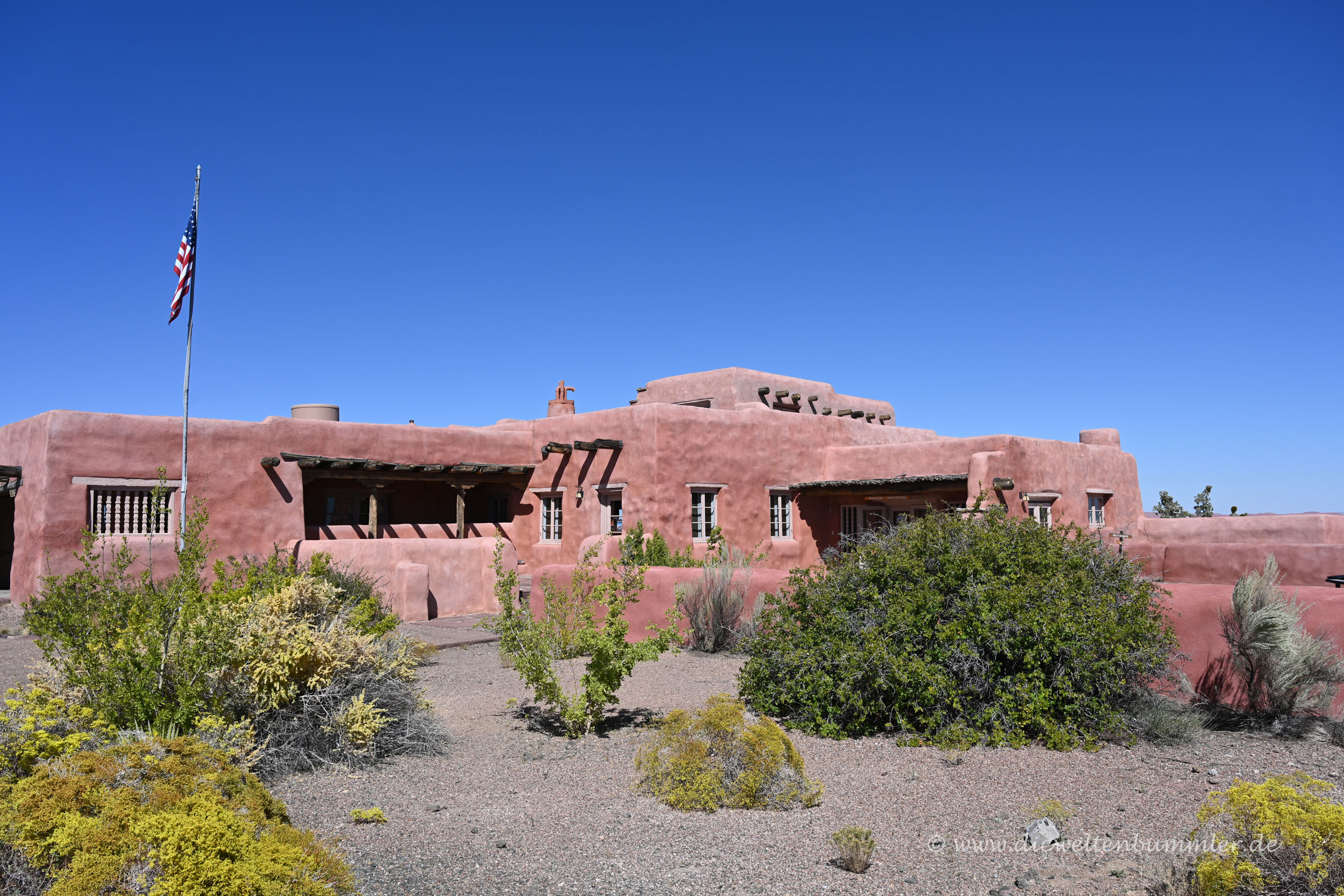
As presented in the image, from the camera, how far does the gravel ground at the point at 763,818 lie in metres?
4.22

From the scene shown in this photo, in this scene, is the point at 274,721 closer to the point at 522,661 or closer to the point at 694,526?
the point at 522,661

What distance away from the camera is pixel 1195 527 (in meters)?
19.6

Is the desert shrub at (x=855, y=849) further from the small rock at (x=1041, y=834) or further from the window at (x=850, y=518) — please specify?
the window at (x=850, y=518)

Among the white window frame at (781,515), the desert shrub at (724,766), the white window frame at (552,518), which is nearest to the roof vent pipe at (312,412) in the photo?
the white window frame at (552,518)

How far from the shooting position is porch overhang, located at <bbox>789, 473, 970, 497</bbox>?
664 inches

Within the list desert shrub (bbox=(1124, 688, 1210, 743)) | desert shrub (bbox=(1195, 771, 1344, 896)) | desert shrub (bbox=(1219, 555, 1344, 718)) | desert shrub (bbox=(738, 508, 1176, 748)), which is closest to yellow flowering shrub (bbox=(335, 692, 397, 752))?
desert shrub (bbox=(738, 508, 1176, 748))

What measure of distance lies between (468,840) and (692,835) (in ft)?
3.90

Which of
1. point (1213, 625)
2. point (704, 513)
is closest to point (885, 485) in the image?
point (704, 513)

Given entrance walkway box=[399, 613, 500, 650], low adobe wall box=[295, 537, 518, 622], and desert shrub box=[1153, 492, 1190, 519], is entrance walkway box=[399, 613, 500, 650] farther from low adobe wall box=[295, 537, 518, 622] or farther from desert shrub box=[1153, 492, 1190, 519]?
desert shrub box=[1153, 492, 1190, 519]

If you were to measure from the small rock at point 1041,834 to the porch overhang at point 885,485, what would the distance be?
12.2m

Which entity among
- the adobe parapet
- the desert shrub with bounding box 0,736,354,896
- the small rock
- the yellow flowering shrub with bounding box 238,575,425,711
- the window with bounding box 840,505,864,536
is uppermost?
the adobe parapet

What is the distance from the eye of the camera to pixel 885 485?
1775cm

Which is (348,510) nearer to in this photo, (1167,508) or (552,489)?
(552,489)

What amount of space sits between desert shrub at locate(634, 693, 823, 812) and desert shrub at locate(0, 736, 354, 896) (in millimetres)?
2121
